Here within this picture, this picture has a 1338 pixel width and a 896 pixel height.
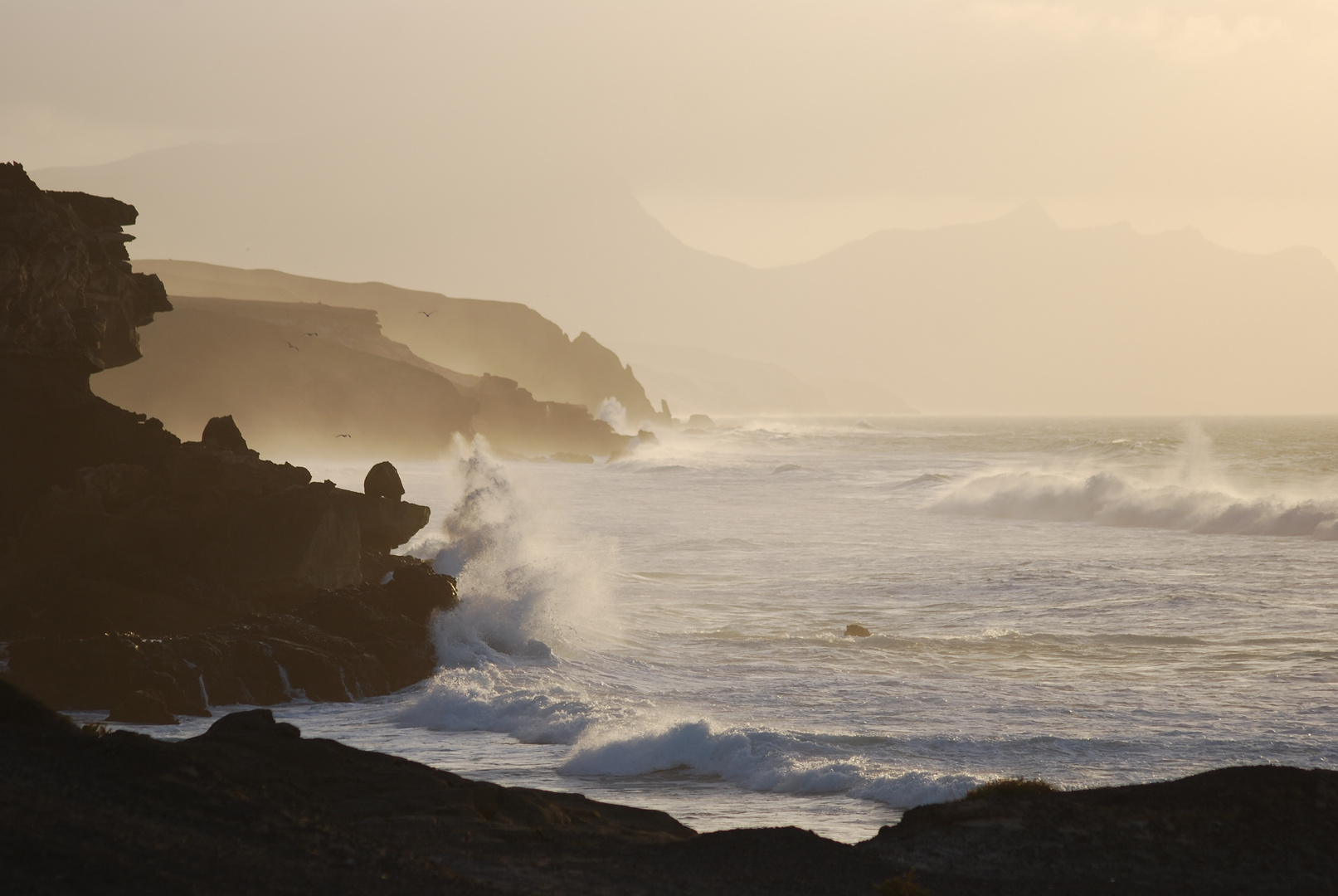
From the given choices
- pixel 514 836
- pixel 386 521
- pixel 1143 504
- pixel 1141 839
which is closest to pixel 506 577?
pixel 386 521

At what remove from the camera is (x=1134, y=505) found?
4175 cm

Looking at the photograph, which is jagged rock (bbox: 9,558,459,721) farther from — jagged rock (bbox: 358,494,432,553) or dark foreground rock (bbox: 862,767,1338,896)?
dark foreground rock (bbox: 862,767,1338,896)

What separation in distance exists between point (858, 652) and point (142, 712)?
11.7 m

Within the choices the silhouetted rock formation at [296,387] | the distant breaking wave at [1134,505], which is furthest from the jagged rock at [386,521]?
the silhouetted rock formation at [296,387]

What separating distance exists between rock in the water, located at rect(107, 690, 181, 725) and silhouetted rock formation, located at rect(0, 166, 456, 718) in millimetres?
30

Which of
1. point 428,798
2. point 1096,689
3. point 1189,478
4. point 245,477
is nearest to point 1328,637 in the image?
point 1096,689

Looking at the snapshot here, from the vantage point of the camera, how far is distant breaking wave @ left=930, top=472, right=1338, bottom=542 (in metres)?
36.7

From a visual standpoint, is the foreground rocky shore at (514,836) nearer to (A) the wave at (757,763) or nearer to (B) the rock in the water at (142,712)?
(A) the wave at (757,763)

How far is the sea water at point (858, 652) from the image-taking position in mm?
12430

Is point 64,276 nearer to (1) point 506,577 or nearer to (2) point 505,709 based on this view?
(1) point 506,577

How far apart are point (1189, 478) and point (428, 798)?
183ft

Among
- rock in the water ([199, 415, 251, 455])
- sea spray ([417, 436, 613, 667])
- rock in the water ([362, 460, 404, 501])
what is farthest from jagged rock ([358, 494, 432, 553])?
rock in the water ([199, 415, 251, 455])

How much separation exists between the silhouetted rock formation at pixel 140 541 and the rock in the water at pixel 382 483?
0.98 feet

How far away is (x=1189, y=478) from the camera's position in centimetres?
5572
